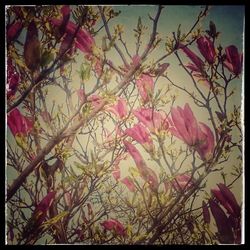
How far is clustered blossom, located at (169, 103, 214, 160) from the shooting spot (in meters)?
1.98

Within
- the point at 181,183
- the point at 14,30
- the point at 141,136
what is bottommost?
the point at 181,183

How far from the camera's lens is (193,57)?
1988 mm

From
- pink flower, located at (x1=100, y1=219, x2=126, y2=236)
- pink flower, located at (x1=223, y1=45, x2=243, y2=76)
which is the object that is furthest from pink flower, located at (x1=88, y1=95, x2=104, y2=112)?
pink flower, located at (x1=223, y1=45, x2=243, y2=76)

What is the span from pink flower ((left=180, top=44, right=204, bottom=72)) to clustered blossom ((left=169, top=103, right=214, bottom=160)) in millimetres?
261

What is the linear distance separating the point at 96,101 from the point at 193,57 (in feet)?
2.24

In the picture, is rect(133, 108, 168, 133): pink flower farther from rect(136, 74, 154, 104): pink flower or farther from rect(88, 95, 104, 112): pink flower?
rect(88, 95, 104, 112): pink flower

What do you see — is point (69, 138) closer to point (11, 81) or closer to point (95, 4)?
point (11, 81)

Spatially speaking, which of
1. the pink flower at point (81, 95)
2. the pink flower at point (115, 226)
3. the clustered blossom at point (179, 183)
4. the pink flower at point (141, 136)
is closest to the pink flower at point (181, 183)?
the clustered blossom at point (179, 183)

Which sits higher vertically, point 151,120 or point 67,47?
point 67,47

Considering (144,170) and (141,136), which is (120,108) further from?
(144,170)

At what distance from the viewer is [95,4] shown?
195 cm

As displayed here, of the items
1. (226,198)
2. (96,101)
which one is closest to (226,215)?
(226,198)
